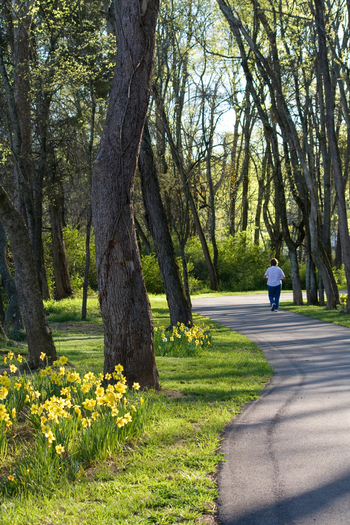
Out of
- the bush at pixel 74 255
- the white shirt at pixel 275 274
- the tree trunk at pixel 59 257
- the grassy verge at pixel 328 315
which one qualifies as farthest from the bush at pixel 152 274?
the white shirt at pixel 275 274

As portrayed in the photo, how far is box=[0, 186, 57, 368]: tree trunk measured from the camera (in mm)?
7496

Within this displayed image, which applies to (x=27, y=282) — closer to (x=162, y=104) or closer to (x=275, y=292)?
(x=162, y=104)

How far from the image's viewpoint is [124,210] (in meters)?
6.14

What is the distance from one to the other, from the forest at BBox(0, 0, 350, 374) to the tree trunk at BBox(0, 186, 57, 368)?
0.02 m

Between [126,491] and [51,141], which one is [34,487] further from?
[51,141]

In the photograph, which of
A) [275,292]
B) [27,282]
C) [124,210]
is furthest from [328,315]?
[124,210]

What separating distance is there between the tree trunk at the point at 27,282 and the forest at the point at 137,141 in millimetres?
19

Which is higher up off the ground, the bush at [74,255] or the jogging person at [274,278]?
the bush at [74,255]

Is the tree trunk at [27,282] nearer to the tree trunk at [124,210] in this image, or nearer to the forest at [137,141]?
the forest at [137,141]

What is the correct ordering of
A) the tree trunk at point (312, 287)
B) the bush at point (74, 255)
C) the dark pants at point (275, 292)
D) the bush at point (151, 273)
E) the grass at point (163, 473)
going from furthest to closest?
1. the bush at point (151, 273)
2. the bush at point (74, 255)
3. the tree trunk at point (312, 287)
4. the dark pants at point (275, 292)
5. the grass at point (163, 473)

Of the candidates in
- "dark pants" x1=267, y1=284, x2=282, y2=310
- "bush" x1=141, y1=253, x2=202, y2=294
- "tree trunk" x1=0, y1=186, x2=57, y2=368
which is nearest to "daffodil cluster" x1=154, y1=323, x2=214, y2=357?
"tree trunk" x1=0, y1=186, x2=57, y2=368

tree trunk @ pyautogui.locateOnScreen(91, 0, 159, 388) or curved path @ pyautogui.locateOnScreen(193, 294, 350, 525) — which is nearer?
curved path @ pyautogui.locateOnScreen(193, 294, 350, 525)

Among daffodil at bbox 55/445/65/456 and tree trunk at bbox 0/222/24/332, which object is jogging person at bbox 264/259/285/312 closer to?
tree trunk at bbox 0/222/24/332

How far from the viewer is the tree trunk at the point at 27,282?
7496 mm
